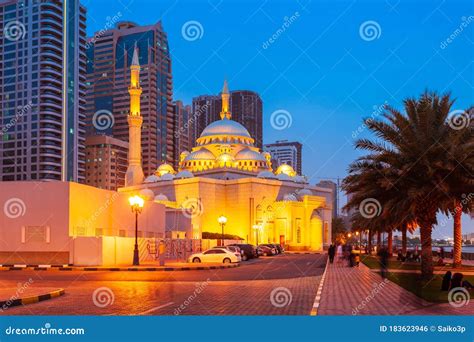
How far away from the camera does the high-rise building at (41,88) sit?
9625 centimetres

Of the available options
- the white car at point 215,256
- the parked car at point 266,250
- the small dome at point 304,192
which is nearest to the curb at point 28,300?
the white car at point 215,256

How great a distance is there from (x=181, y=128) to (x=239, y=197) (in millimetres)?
75329

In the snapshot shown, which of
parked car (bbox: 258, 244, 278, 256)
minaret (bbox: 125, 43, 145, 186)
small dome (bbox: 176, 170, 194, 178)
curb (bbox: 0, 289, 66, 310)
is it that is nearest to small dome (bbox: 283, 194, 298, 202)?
small dome (bbox: 176, 170, 194, 178)

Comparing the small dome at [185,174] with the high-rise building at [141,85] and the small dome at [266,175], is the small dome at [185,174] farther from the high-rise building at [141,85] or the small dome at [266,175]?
the high-rise building at [141,85]

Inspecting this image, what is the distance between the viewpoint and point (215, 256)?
34.5 meters

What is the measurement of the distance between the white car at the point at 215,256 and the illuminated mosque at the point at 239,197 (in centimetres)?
3697

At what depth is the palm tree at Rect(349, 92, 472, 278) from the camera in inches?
774

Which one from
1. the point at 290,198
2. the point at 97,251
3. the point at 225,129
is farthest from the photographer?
the point at 225,129

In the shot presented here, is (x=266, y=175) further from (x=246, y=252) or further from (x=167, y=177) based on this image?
(x=246, y=252)

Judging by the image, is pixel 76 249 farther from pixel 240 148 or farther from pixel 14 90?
pixel 14 90

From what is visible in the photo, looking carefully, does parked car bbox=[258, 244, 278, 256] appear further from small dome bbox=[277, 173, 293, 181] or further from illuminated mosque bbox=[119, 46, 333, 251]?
small dome bbox=[277, 173, 293, 181]

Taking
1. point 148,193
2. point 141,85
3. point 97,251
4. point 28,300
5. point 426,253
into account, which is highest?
point 141,85

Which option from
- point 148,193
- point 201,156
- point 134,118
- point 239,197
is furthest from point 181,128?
point 134,118

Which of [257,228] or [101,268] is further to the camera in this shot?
[257,228]
